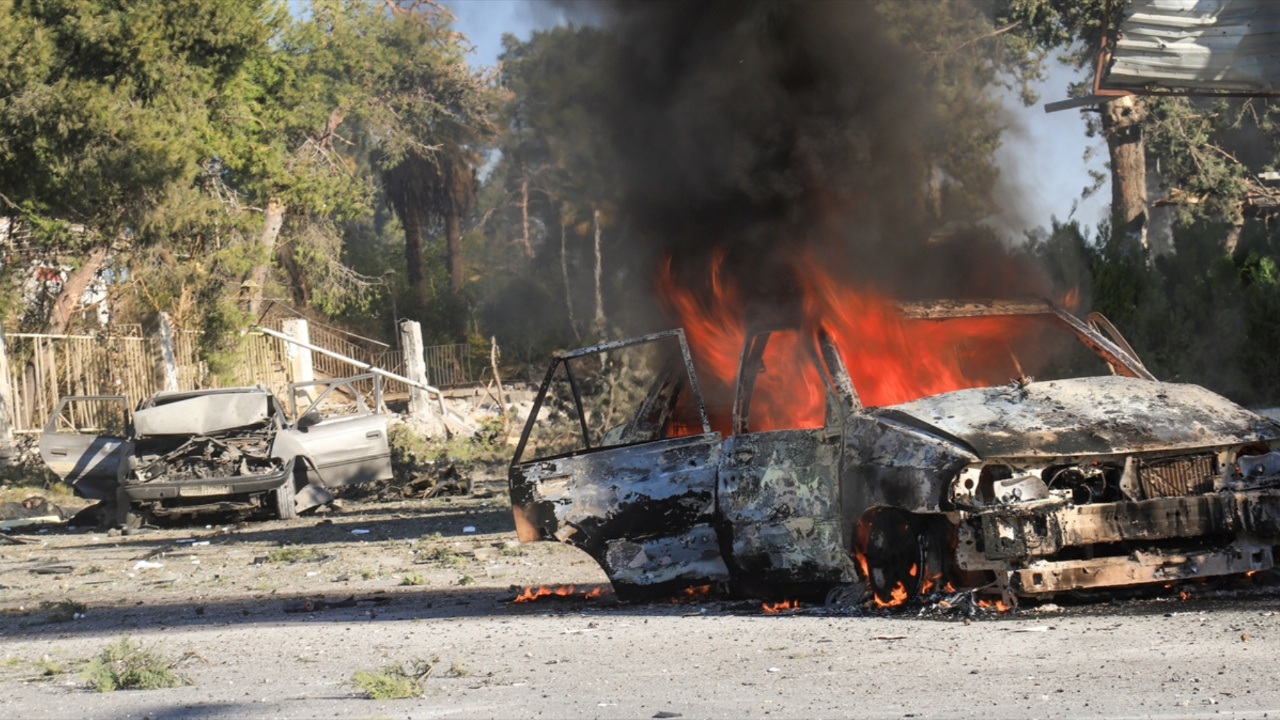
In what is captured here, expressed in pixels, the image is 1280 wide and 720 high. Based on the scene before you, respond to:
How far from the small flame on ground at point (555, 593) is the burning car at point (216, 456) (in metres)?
7.22

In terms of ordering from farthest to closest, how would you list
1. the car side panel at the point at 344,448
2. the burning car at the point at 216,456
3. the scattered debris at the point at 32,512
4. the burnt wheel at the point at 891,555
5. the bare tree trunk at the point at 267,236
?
1. the bare tree trunk at the point at 267,236
2. the scattered debris at the point at 32,512
3. the car side panel at the point at 344,448
4. the burning car at the point at 216,456
5. the burnt wheel at the point at 891,555

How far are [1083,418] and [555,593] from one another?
134 inches

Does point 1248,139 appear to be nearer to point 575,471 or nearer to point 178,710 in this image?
point 575,471

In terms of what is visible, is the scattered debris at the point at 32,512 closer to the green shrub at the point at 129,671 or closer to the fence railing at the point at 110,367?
the fence railing at the point at 110,367

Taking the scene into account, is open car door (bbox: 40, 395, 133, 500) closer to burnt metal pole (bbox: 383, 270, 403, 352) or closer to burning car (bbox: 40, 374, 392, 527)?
burning car (bbox: 40, 374, 392, 527)

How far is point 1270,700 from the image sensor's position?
3918 mm

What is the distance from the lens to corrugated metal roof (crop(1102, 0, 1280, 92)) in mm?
11117

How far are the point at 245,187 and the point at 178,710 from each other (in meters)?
21.7

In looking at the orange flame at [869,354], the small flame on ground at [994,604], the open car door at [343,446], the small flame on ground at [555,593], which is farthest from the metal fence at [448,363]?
the small flame on ground at [994,604]

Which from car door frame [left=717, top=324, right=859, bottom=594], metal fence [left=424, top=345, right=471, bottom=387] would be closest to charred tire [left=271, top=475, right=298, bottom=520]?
car door frame [left=717, top=324, right=859, bottom=594]

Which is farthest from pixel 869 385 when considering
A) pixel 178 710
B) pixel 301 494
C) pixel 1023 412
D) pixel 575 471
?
pixel 301 494

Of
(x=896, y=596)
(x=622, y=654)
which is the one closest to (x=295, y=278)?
(x=896, y=596)

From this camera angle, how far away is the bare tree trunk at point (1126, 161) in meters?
21.0

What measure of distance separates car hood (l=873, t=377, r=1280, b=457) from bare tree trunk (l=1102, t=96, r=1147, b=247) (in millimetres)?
15747
